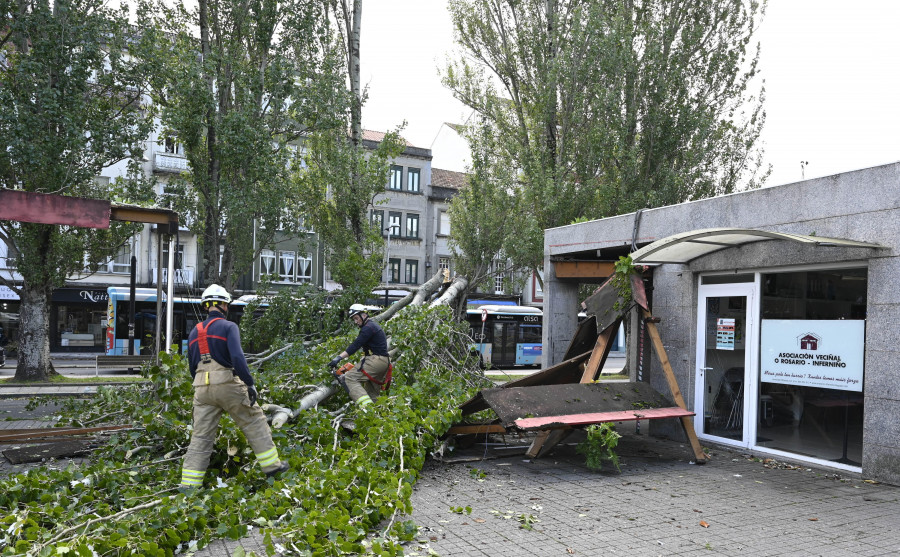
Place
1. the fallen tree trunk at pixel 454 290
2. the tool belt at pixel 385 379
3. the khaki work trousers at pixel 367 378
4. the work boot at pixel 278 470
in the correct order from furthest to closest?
1. the fallen tree trunk at pixel 454 290
2. the tool belt at pixel 385 379
3. the khaki work trousers at pixel 367 378
4. the work boot at pixel 278 470

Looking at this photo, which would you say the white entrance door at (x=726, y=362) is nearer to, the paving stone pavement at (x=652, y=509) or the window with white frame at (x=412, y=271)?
the paving stone pavement at (x=652, y=509)

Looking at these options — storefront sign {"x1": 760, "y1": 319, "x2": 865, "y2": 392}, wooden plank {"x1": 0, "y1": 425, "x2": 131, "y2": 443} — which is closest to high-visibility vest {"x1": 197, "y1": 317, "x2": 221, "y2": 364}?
wooden plank {"x1": 0, "y1": 425, "x2": 131, "y2": 443}

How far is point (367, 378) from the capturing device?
912cm

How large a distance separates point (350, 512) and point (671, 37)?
2034cm

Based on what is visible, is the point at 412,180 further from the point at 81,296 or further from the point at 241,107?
the point at 241,107

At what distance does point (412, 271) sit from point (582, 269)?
3266 centimetres

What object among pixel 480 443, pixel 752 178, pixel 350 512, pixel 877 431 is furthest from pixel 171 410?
pixel 752 178

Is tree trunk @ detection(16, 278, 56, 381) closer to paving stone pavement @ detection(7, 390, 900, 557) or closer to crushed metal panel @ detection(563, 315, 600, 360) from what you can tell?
paving stone pavement @ detection(7, 390, 900, 557)

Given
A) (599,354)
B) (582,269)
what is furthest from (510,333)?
(599,354)

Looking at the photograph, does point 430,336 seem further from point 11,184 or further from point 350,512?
point 11,184

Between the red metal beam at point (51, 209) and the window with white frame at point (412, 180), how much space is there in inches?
1441

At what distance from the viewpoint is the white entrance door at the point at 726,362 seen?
8969mm

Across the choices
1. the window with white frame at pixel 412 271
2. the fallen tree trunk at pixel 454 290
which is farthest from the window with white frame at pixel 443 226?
the fallen tree trunk at pixel 454 290

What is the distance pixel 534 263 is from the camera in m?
19.3
